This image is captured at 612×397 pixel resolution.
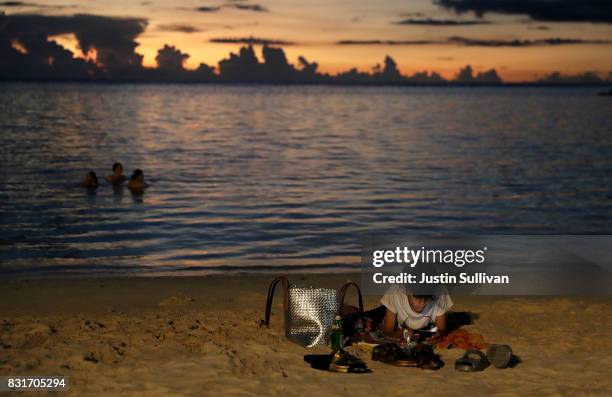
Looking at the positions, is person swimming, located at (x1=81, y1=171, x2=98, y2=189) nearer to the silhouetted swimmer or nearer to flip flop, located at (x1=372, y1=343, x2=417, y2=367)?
the silhouetted swimmer

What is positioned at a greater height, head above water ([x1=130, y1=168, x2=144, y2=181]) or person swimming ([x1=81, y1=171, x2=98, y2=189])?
head above water ([x1=130, y1=168, x2=144, y2=181])

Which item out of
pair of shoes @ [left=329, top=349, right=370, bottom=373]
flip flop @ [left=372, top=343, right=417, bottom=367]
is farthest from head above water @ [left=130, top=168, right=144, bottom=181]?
pair of shoes @ [left=329, top=349, right=370, bottom=373]

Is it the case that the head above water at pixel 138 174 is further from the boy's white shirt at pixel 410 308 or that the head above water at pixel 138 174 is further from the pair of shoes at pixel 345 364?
the pair of shoes at pixel 345 364

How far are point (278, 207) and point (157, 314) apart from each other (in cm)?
1519

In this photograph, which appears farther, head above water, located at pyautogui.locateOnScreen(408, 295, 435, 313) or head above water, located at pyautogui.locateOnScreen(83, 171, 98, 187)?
head above water, located at pyautogui.locateOnScreen(83, 171, 98, 187)

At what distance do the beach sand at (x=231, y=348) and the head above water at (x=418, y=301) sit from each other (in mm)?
752

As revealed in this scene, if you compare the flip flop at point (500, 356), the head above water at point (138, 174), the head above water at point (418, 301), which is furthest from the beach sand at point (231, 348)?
the head above water at point (138, 174)

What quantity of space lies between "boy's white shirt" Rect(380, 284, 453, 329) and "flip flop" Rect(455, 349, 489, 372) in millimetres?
1210

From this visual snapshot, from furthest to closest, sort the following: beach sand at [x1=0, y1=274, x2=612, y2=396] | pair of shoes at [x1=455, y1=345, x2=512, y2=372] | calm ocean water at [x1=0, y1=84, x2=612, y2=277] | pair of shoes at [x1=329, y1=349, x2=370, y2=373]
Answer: calm ocean water at [x1=0, y1=84, x2=612, y2=277] → pair of shoes at [x1=455, y1=345, x2=512, y2=372] → pair of shoes at [x1=329, y1=349, x2=370, y2=373] → beach sand at [x1=0, y1=274, x2=612, y2=396]

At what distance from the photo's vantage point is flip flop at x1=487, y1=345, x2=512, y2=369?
9.90 metres

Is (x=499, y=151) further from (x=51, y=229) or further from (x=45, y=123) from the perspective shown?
(x=45, y=123)

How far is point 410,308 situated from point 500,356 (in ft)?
5.38

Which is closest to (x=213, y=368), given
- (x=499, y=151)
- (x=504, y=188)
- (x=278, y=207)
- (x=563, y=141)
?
(x=278, y=207)

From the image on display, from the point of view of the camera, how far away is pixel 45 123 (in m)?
73.2
